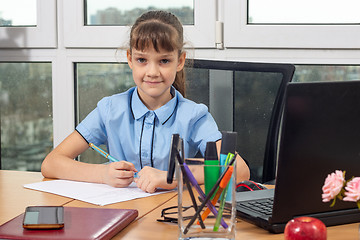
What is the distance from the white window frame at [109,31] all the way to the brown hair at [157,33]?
599 millimetres

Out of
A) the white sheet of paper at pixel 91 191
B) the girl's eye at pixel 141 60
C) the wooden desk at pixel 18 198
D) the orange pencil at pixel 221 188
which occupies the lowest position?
the wooden desk at pixel 18 198

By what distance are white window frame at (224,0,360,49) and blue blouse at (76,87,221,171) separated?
67 cm

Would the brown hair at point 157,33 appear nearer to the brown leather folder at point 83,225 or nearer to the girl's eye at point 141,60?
Answer: the girl's eye at point 141,60

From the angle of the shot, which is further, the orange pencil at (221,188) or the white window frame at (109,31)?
the white window frame at (109,31)

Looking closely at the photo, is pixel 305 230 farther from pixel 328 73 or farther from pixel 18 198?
pixel 328 73

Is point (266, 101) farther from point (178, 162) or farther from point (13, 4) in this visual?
point (13, 4)

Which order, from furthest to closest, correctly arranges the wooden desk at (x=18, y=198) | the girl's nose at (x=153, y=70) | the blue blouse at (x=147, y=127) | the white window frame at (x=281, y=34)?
the white window frame at (x=281, y=34) < the blue blouse at (x=147, y=127) < the girl's nose at (x=153, y=70) < the wooden desk at (x=18, y=198)

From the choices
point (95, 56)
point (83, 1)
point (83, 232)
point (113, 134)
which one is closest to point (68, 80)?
point (95, 56)

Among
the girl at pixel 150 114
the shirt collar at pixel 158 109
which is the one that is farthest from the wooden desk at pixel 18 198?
the shirt collar at pixel 158 109

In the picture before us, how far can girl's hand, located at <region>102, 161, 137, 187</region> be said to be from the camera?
4.46 ft

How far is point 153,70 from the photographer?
5.20ft

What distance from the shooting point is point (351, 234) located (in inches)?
38.9

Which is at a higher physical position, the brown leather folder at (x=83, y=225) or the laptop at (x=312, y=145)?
the laptop at (x=312, y=145)

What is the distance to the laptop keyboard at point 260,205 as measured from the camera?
3.46 feet
